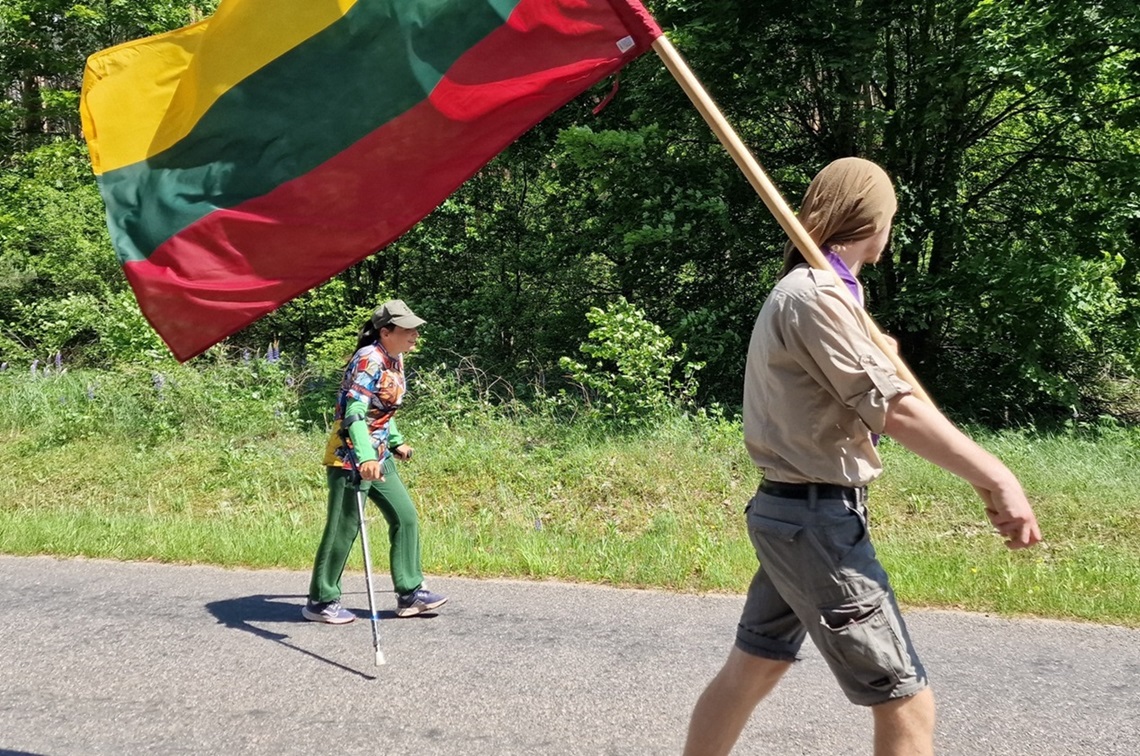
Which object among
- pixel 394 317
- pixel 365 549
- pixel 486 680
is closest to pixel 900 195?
pixel 394 317

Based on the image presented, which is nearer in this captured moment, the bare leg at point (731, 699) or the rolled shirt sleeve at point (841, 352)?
the rolled shirt sleeve at point (841, 352)

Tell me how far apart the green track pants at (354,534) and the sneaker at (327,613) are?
3 centimetres

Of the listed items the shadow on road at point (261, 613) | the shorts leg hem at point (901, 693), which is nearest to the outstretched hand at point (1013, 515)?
the shorts leg hem at point (901, 693)

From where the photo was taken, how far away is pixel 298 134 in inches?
138

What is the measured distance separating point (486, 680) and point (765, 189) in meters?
2.79

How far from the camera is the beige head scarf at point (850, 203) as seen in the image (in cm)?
277

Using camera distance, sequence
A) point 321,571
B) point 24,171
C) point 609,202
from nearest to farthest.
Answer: point 321,571, point 609,202, point 24,171

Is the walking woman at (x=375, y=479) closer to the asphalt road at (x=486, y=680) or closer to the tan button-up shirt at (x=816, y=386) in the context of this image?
the asphalt road at (x=486, y=680)

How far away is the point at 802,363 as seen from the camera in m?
2.61

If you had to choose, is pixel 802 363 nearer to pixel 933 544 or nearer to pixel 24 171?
pixel 933 544

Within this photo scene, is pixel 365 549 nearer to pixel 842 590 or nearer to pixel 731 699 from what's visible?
pixel 731 699

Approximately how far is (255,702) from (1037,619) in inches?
153

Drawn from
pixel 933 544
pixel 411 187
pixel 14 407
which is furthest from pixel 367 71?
pixel 14 407

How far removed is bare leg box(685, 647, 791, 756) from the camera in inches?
118
